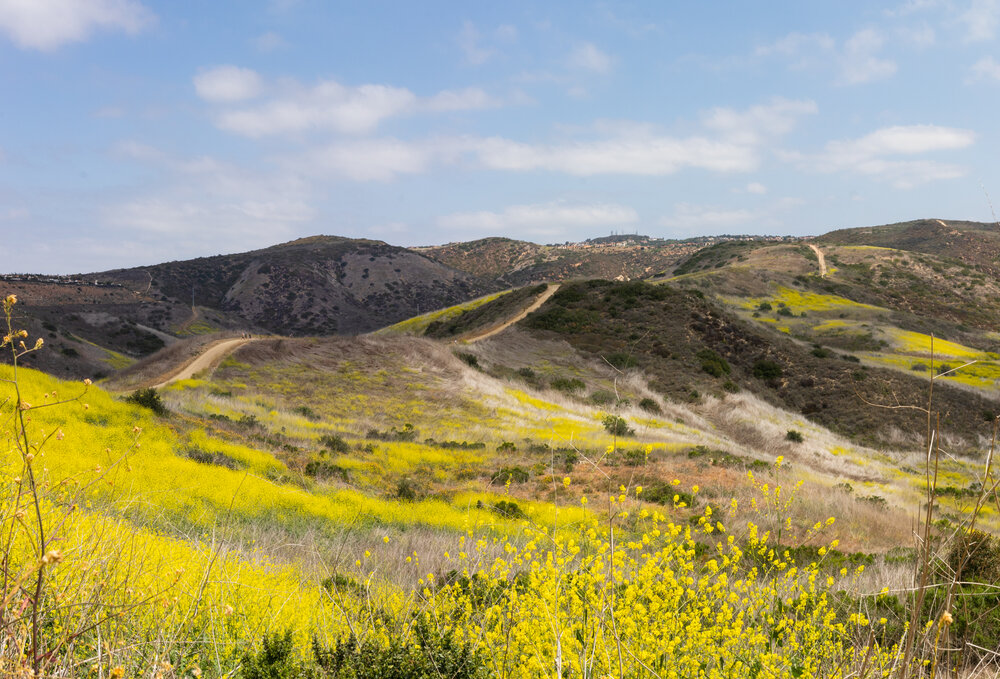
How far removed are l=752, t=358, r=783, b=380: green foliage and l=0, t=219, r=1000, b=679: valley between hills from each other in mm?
190

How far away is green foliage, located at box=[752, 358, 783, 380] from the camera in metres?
38.9

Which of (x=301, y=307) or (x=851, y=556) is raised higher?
(x=301, y=307)

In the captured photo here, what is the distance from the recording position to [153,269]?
3871 inches

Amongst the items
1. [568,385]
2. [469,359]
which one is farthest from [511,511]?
[469,359]

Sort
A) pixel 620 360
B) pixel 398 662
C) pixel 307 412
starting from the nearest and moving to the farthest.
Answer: pixel 398 662
pixel 307 412
pixel 620 360

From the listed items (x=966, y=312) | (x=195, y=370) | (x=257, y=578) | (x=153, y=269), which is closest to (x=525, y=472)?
(x=257, y=578)

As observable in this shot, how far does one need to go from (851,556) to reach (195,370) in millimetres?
28758

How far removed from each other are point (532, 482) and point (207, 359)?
22903mm

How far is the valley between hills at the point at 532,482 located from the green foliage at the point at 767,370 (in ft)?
0.62

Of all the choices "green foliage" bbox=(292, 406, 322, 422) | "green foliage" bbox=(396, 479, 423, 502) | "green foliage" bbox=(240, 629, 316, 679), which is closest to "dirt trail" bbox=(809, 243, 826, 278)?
"green foliage" bbox=(292, 406, 322, 422)

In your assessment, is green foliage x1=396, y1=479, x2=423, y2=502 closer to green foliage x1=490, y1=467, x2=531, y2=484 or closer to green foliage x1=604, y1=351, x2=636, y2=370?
green foliage x1=490, y1=467, x2=531, y2=484

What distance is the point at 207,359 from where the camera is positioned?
3100 centimetres

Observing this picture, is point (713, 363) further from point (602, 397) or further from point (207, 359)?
point (207, 359)

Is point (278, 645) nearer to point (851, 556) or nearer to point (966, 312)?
point (851, 556)
